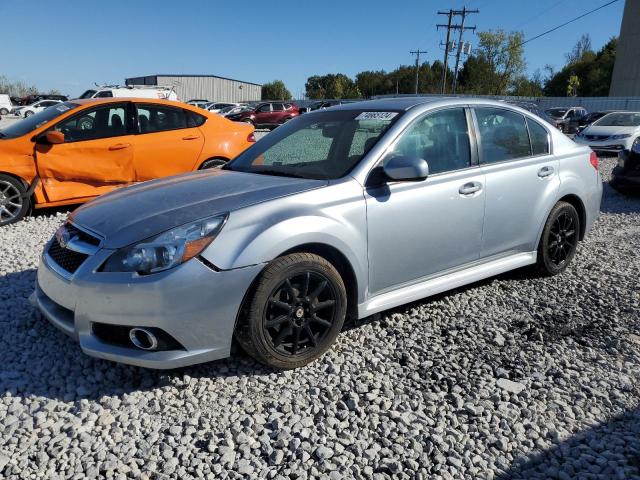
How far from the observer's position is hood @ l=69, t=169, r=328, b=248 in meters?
2.84

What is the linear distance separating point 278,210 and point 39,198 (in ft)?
16.1

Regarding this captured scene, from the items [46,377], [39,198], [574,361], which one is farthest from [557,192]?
[39,198]

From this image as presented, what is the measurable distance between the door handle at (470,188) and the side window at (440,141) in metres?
0.15

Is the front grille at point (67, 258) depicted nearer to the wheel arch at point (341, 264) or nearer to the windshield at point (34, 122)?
the wheel arch at point (341, 264)

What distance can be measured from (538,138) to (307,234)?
2623 mm

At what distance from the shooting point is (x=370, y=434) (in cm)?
255

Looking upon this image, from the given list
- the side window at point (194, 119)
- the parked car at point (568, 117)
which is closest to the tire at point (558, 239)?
the side window at point (194, 119)

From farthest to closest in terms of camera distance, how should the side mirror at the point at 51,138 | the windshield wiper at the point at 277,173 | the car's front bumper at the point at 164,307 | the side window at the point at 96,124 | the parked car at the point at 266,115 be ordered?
the parked car at the point at 266,115 → the side window at the point at 96,124 → the side mirror at the point at 51,138 → the windshield wiper at the point at 277,173 → the car's front bumper at the point at 164,307

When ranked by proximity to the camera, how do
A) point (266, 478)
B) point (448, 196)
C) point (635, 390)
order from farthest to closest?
point (448, 196)
point (635, 390)
point (266, 478)

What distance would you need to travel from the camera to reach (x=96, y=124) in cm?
689

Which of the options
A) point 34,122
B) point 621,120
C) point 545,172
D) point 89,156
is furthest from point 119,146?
point 621,120

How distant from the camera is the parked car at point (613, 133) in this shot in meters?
15.0

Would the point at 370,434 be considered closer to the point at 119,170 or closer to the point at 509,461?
the point at 509,461

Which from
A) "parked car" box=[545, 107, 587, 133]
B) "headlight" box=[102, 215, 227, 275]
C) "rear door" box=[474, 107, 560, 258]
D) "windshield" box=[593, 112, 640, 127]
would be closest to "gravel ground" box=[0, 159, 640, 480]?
"rear door" box=[474, 107, 560, 258]
